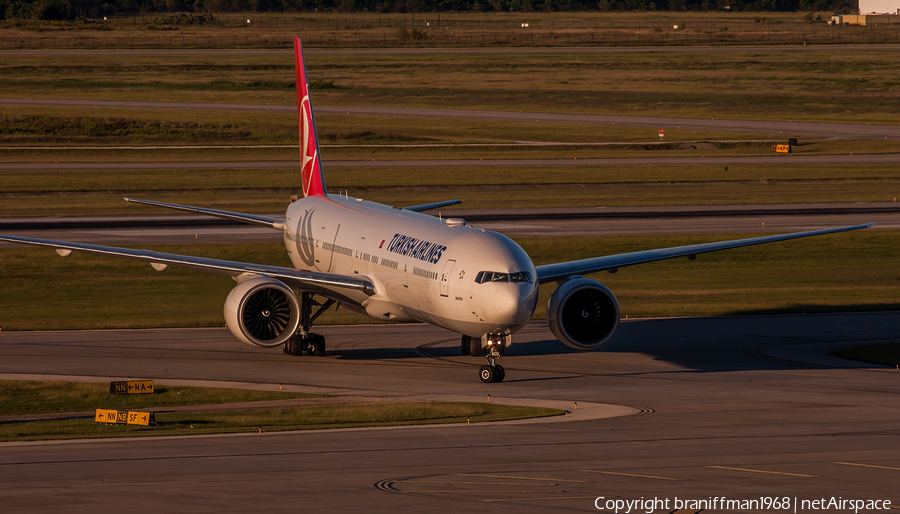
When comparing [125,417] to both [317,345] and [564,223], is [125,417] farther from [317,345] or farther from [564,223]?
[564,223]

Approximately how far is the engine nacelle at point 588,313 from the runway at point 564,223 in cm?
2812

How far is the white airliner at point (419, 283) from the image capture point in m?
32.7

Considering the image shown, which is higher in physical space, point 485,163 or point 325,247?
point 325,247

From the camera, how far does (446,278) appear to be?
111 feet

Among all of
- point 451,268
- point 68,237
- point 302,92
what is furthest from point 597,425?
point 68,237

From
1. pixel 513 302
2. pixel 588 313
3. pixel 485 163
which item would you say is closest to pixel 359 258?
pixel 588 313

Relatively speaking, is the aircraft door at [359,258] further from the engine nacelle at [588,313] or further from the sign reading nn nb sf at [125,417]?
the sign reading nn nb sf at [125,417]

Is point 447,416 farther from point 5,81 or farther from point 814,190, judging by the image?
point 5,81

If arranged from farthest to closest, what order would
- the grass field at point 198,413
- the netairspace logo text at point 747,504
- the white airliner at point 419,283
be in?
the white airliner at point 419,283, the grass field at point 198,413, the netairspace logo text at point 747,504

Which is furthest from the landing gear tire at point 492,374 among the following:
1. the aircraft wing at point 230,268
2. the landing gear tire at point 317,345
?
the landing gear tire at point 317,345

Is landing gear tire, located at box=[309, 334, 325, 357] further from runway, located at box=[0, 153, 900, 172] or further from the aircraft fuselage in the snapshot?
runway, located at box=[0, 153, 900, 172]

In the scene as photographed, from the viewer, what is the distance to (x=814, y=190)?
272ft

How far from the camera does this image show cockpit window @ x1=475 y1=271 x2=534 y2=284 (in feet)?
106

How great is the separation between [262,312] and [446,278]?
264 inches
